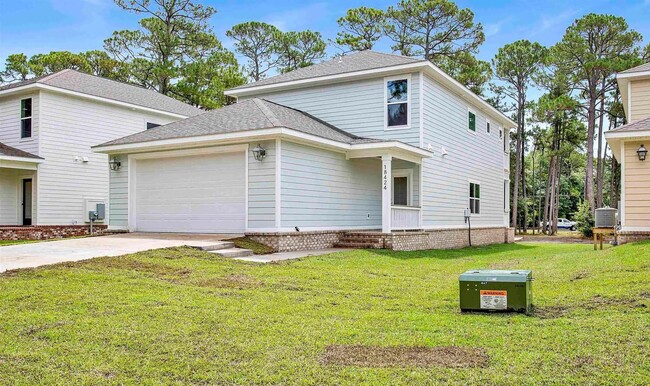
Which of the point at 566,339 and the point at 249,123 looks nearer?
the point at 566,339

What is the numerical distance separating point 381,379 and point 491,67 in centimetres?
3651

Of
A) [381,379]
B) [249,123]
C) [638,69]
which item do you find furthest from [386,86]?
[381,379]

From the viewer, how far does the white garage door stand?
13.5 meters

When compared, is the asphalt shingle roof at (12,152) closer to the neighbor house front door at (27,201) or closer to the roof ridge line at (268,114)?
the neighbor house front door at (27,201)

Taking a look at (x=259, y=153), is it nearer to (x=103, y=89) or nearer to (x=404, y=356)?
(x=404, y=356)

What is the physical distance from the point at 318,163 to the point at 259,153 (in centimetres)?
185

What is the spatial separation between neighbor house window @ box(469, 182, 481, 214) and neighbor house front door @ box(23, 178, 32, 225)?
16257mm

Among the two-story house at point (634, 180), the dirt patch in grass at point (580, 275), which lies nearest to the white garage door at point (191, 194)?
the dirt patch in grass at point (580, 275)

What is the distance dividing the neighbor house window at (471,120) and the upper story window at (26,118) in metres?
15.8

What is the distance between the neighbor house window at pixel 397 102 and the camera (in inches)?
631

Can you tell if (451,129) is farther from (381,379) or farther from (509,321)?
(381,379)

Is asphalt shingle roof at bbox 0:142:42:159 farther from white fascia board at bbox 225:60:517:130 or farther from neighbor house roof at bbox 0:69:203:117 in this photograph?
white fascia board at bbox 225:60:517:130

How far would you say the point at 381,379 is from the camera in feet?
12.0

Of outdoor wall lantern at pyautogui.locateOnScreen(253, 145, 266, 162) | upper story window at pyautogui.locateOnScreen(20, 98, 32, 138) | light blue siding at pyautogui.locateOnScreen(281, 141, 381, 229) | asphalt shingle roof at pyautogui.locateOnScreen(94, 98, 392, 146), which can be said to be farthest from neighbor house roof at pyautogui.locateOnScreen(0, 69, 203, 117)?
light blue siding at pyautogui.locateOnScreen(281, 141, 381, 229)
